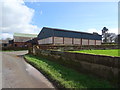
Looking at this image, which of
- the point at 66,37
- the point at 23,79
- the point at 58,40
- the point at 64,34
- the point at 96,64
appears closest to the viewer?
the point at 96,64

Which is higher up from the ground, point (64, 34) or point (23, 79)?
point (64, 34)

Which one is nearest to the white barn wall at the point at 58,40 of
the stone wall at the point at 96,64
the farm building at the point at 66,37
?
the farm building at the point at 66,37

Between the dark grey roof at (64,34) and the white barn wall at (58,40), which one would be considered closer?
the white barn wall at (58,40)

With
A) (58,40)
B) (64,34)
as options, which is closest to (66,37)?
(64,34)

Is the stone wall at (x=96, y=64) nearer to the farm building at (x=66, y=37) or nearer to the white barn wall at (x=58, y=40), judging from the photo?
the white barn wall at (x=58, y=40)

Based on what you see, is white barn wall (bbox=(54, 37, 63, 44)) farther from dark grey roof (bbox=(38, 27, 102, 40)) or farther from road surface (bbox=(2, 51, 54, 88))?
road surface (bbox=(2, 51, 54, 88))

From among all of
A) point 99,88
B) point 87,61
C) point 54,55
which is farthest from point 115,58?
point 54,55

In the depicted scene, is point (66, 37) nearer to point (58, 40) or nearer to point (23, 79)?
point (58, 40)

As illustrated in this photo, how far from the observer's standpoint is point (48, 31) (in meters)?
27.3

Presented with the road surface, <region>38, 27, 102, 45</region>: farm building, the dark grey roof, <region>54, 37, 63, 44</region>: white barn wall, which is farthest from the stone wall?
Answer: the dark grey roof

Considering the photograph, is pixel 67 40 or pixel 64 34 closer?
pixel 64 34

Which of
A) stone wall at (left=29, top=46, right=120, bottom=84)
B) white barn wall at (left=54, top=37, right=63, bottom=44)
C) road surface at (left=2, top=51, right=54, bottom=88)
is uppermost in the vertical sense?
white barn wall at (left=54, top=37, right=63, bottom=44)

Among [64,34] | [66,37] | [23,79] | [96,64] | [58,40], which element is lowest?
[23,79]

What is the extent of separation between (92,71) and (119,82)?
4.81 ft
